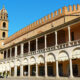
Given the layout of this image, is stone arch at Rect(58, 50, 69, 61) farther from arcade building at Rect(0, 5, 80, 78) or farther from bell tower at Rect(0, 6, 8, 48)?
bell tower at Rect(0, 6, 8, 48)

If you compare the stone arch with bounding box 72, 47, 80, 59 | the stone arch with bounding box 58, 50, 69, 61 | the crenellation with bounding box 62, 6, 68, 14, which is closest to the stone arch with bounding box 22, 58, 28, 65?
the stone arch with bounding box 58, 50, 69, 61

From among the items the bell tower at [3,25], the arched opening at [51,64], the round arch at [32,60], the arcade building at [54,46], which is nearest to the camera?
the arcade building at [54,46]

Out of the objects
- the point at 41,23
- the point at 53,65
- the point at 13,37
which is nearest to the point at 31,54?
the point at 53,65

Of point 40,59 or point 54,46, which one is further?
point 40,59

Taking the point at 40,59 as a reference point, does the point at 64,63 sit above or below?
below

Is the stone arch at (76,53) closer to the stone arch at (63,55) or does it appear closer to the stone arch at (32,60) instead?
the stone arch at (63,55)

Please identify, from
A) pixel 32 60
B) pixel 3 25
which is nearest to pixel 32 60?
pixel 32 60

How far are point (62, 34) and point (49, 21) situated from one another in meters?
4.49

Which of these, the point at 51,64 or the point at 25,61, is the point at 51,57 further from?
the point at 25,61

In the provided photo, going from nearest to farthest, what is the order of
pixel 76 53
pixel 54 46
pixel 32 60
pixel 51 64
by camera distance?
pixel 76 53 → pixel 54 46 → pixel 51 64 → pixel 32 60

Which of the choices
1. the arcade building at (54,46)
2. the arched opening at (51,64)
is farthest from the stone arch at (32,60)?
the arched opening at (51,64)

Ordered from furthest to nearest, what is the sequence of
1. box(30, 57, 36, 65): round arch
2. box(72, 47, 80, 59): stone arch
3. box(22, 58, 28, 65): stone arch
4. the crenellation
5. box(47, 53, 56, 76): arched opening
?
box(22, 58, 28, 65): stone arch → box(30, 57, 36, 65): round arch → the crenellation → box(47, 53, 56, 76): arched opening → box(72, 47, 80, 59): stone arch

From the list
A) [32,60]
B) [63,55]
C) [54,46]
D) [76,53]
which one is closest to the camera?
[76,53]

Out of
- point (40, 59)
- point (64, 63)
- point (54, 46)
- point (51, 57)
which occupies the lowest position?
point (64, 63)
